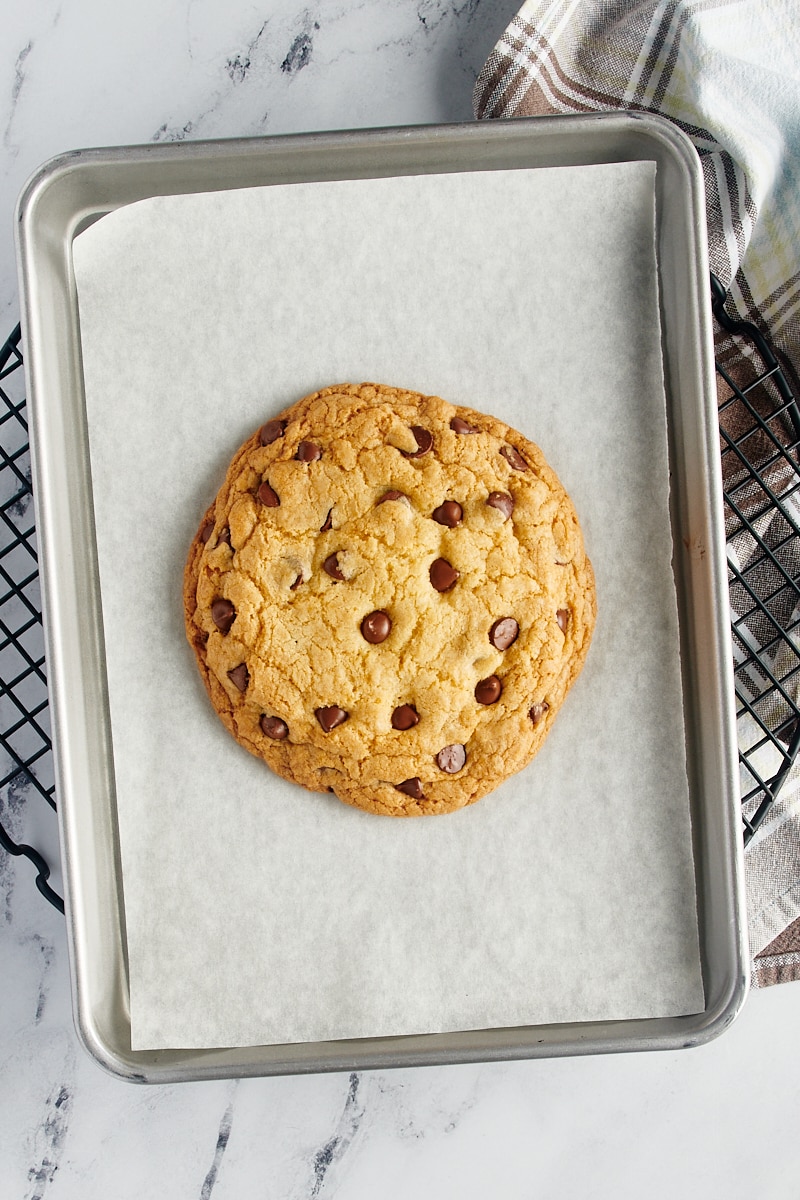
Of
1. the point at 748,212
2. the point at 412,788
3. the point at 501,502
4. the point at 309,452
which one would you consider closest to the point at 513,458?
the point at 501,502

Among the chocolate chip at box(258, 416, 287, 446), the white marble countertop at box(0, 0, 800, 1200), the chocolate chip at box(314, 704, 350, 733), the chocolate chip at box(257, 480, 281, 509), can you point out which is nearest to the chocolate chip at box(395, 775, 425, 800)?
the chocolate chip at box(314, 704, 350, 733)

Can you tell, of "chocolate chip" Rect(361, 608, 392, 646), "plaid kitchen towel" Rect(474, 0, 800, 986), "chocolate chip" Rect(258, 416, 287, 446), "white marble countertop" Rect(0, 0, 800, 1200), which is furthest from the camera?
"white marble countertop" Rect(0, 0, 800, 1200)

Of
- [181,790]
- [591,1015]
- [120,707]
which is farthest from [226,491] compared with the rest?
[591,1015]

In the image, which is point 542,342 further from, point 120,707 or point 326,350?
point 120,707

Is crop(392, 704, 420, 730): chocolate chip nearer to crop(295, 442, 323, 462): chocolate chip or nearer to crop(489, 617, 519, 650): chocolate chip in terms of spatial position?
crop(489, 617, 519, 650): chocolate chip

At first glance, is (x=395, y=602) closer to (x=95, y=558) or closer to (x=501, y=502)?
(x=501, y=502)

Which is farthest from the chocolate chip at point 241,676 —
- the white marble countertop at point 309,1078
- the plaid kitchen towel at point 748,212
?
the plaid kitchen towel at point 748,212
